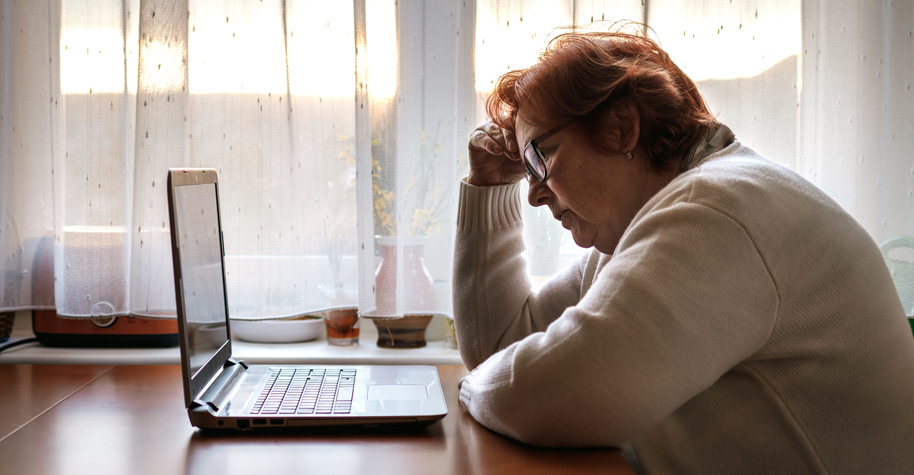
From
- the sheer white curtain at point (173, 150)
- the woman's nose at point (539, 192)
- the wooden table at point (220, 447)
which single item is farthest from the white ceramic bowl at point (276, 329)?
the woman's nose at point (539, 192)

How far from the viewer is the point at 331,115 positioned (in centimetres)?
150

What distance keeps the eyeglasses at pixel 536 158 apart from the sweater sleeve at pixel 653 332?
0.30 m

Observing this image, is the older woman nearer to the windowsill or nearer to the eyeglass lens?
the eyeglass lens

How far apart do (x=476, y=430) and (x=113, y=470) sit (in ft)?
1.43

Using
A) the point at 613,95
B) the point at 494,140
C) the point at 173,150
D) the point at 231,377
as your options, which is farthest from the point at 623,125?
the point at 173,150

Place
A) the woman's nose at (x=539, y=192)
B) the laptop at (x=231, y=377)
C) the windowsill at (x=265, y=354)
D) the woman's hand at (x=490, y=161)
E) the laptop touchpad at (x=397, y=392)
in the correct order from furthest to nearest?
the windowsill at (x=265, y=354) < the woman's hand at (x=490, y=161) < the woman's nose at (x=539, y=192) < the laptop touchpad at (x=397, y=392) < the laptop at (x=231, y=377)

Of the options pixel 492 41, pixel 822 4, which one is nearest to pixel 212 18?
pixel 492 41

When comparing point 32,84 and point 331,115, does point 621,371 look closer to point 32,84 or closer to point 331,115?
point 331,115

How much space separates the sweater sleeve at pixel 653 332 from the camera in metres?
0.69

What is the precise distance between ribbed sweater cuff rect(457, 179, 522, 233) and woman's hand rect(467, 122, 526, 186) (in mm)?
20

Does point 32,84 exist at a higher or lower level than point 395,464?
higher

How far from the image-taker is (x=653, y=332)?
68cm

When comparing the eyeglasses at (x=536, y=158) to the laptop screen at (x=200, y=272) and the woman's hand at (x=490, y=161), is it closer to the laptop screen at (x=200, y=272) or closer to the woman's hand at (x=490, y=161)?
the woman's hand at (x=490, y=161)

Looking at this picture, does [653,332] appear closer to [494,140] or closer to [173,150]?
[494,140]
